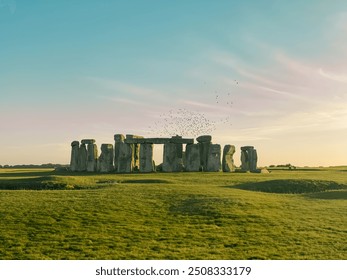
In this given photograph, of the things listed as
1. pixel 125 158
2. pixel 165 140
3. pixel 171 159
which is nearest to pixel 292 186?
pixel 171 159

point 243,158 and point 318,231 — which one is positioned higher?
point 243,158

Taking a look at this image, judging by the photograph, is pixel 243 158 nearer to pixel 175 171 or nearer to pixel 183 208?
pixel 175 171

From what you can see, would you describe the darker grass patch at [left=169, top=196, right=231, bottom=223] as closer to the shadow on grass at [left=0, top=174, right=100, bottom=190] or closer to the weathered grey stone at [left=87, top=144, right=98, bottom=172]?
the shadow on grass at [left=0, top=174, right=100, bottom=190]

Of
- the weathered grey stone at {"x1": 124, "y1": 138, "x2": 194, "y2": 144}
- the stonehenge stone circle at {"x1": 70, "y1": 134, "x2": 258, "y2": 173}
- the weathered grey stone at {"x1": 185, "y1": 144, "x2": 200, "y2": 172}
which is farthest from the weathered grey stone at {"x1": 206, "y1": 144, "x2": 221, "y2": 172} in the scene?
the weathered grey stone at {"x1": 124, "y1": 138, "x2": 194, "y2": 144}

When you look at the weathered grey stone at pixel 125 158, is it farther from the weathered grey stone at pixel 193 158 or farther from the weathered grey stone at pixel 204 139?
the weathered grey stone at pixel 204 139

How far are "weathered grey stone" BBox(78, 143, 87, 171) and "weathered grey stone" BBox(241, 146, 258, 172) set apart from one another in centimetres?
1833

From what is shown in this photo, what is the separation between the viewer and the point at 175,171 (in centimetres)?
4944

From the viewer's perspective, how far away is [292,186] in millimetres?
34812

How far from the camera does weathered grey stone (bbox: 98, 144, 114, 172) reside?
169 ft

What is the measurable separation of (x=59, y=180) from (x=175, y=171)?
16.6 m

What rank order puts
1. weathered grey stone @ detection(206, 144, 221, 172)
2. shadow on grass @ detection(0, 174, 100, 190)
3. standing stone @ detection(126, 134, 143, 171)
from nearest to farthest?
shadow on grass @ detection(0, 174, 100, 190) → weathered grey stone @ detection(206, 144, 221, 172) → standing stone @ detection(126, 134, 143, 171)

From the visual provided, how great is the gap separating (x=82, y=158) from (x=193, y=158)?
13683 millimetres
